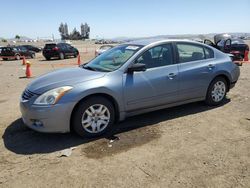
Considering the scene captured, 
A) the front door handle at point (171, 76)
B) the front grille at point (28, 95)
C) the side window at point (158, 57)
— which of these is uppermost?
the side window at point (158, 57)

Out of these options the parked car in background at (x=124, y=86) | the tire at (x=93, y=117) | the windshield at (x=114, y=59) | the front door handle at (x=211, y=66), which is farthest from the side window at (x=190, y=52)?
the tire at (x=93, y=117)

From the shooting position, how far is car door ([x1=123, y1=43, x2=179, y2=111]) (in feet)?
16.5

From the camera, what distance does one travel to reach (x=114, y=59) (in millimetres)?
5484

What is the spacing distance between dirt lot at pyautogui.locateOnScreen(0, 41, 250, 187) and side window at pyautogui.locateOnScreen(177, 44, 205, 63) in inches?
45.6

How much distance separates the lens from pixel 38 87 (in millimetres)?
4719

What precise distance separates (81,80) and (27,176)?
1754mm

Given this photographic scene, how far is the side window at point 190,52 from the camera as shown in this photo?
5782 mm

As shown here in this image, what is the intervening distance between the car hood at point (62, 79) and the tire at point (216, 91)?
2.66 meters

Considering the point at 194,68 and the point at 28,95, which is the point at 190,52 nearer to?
the point at 194,68

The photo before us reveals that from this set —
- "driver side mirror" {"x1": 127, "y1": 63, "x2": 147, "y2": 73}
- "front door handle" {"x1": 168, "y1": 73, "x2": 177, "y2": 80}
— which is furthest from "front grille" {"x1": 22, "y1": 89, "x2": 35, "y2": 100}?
"front door handle" {"x1": 168, "y1": 73, "x2": 177, "y2": 80}

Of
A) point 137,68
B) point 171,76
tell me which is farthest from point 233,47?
point 137,68

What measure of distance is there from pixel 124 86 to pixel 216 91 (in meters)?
2.53

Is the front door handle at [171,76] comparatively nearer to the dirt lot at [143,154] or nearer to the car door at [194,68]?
the car door at [194,68]

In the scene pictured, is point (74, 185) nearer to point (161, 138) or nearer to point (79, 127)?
point (79, 127)
